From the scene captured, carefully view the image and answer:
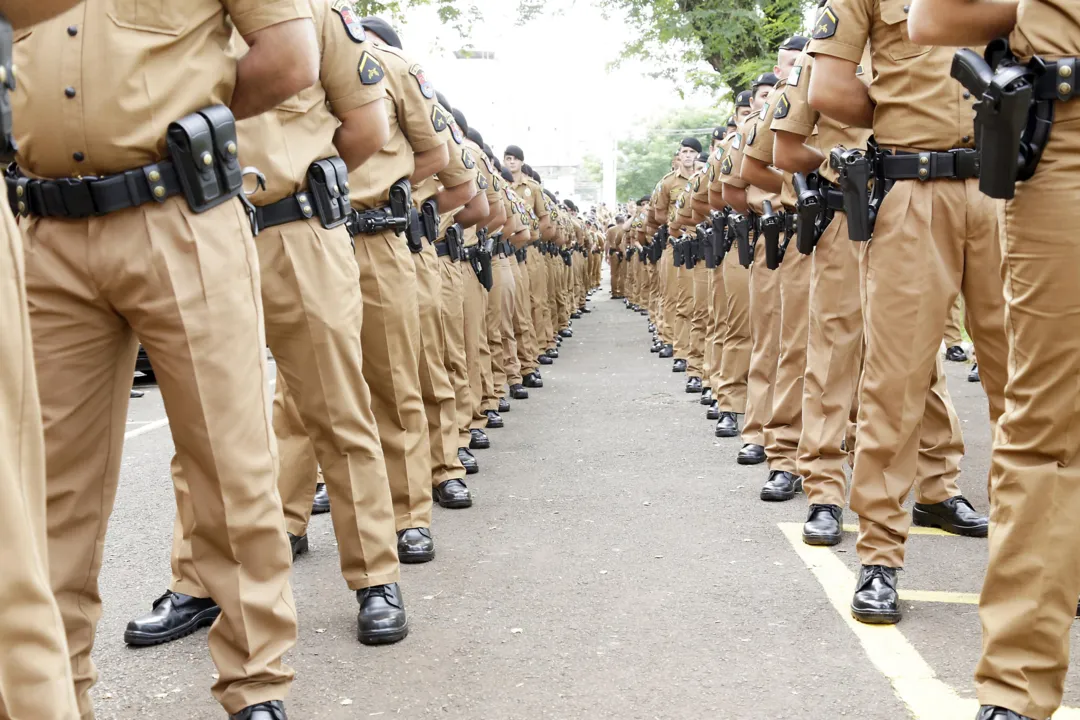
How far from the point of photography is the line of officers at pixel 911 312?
9.08ft

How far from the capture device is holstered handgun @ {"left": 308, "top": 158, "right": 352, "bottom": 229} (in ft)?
12.4

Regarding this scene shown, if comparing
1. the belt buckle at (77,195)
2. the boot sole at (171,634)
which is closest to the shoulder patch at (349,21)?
the belt buckle at (77,195)

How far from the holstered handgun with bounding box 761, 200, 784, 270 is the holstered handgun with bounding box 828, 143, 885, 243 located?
2253mm

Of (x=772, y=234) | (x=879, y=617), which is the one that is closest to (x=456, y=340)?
(x=772, y=234)

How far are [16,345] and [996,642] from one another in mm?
2266

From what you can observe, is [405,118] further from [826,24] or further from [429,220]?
[826,24]

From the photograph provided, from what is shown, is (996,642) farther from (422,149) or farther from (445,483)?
(445,483)

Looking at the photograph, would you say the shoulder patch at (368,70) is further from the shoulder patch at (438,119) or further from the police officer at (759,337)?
the police officer at (759,337)

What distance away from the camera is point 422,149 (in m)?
5.20

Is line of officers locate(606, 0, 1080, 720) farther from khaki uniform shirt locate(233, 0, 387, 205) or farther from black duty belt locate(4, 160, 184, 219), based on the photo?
black duty belt locate(4, 160, 184, 219)

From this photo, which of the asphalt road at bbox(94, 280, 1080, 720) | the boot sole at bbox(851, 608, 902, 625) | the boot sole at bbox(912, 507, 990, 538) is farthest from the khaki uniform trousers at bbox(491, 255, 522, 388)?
the boot sole at bbox(851, 608, 902, 625)

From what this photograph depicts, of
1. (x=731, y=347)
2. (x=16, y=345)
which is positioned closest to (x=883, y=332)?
(x=16, y=345)

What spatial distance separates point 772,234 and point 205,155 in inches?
165

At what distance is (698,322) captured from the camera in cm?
1162
